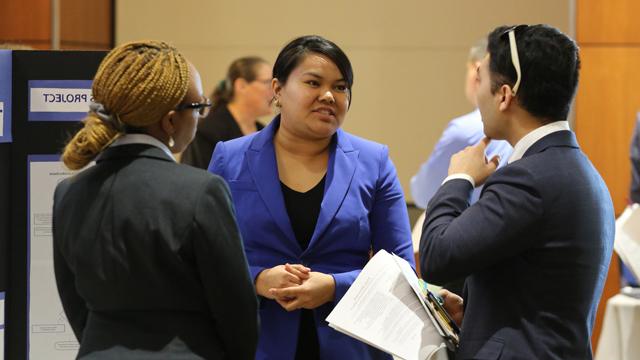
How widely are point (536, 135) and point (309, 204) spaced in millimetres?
659

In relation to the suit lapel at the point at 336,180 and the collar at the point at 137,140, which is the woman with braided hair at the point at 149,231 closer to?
the collar at the point at 137,140

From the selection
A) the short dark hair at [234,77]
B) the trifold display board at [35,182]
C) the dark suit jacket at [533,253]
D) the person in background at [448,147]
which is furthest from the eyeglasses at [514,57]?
the short dark hair at [234,77]

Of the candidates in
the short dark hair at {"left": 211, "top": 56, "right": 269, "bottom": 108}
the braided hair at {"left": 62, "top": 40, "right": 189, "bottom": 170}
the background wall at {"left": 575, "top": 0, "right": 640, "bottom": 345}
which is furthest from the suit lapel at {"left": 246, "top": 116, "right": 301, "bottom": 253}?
the background wall at {"left": 575, "top": 0, "right": 640, "bottom": 345}

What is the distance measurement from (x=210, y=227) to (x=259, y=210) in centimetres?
65

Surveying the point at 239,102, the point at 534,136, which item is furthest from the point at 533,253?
the point at 239,102

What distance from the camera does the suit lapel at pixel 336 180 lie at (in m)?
2.30

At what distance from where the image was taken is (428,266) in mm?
1918

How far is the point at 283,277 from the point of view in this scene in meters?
2.21

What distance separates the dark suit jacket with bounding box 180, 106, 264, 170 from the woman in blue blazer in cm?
238

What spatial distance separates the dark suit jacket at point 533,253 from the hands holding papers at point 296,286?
39 cm

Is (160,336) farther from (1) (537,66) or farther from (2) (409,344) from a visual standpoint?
(1) (537,66)

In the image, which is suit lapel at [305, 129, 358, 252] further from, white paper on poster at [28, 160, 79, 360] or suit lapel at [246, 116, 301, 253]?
white paper on poster at [28, 160, 79, 360]

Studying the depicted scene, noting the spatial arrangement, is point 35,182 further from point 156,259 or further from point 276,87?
point 156,259

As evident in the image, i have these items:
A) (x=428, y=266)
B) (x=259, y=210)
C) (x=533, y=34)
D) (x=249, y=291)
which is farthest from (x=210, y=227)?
(x=533, y=34)
